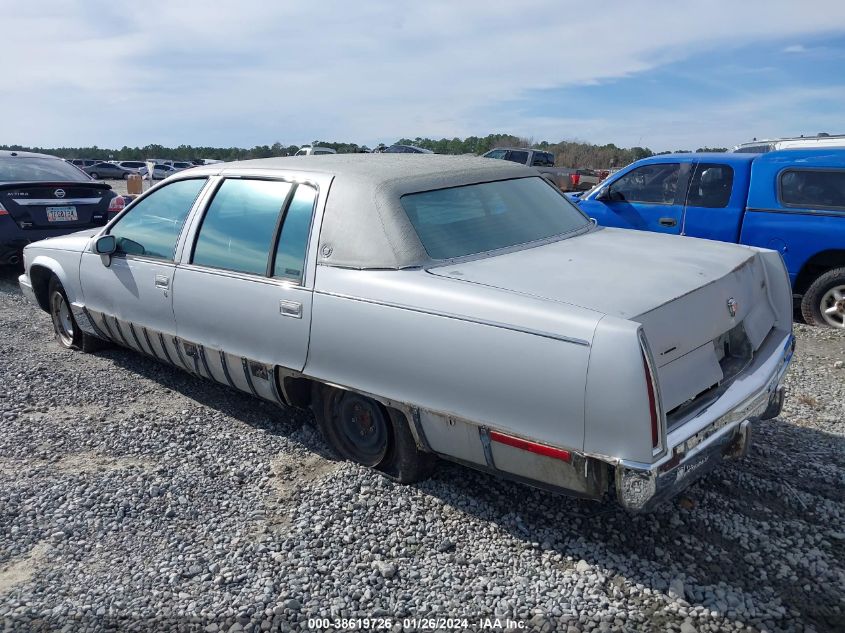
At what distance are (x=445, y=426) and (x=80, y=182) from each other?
23.6ft

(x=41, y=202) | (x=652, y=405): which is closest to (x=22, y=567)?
(x=652, y=405)

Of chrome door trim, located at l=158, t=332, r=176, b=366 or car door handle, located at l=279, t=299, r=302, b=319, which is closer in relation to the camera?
car door handle, located at l=279, t=299, r=302, b=319

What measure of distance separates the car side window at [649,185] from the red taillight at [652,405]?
5.45 m

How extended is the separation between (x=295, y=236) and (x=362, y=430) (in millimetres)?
1054

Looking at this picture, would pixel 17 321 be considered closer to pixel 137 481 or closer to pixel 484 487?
pixel 137 481

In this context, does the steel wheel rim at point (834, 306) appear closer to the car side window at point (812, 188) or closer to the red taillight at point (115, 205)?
the car side window at point (812, 188)

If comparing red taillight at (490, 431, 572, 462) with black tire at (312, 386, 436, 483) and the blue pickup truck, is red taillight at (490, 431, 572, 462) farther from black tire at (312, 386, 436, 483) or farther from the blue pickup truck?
the blue pickup truck

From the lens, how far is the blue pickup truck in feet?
21.4

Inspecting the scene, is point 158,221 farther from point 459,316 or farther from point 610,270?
point 610,270

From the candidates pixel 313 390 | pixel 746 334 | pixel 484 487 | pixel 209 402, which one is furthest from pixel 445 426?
pixel 209 402

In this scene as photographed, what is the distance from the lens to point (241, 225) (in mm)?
3996

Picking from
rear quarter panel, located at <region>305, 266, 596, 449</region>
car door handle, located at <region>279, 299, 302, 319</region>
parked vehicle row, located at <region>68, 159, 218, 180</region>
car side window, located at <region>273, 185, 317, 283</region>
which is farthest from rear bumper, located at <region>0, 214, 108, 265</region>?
parked vehicle row, located at <region>68, 159, 218, 180</region>

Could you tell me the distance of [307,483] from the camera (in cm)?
367

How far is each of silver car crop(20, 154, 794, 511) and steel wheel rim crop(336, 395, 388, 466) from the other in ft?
0.04
